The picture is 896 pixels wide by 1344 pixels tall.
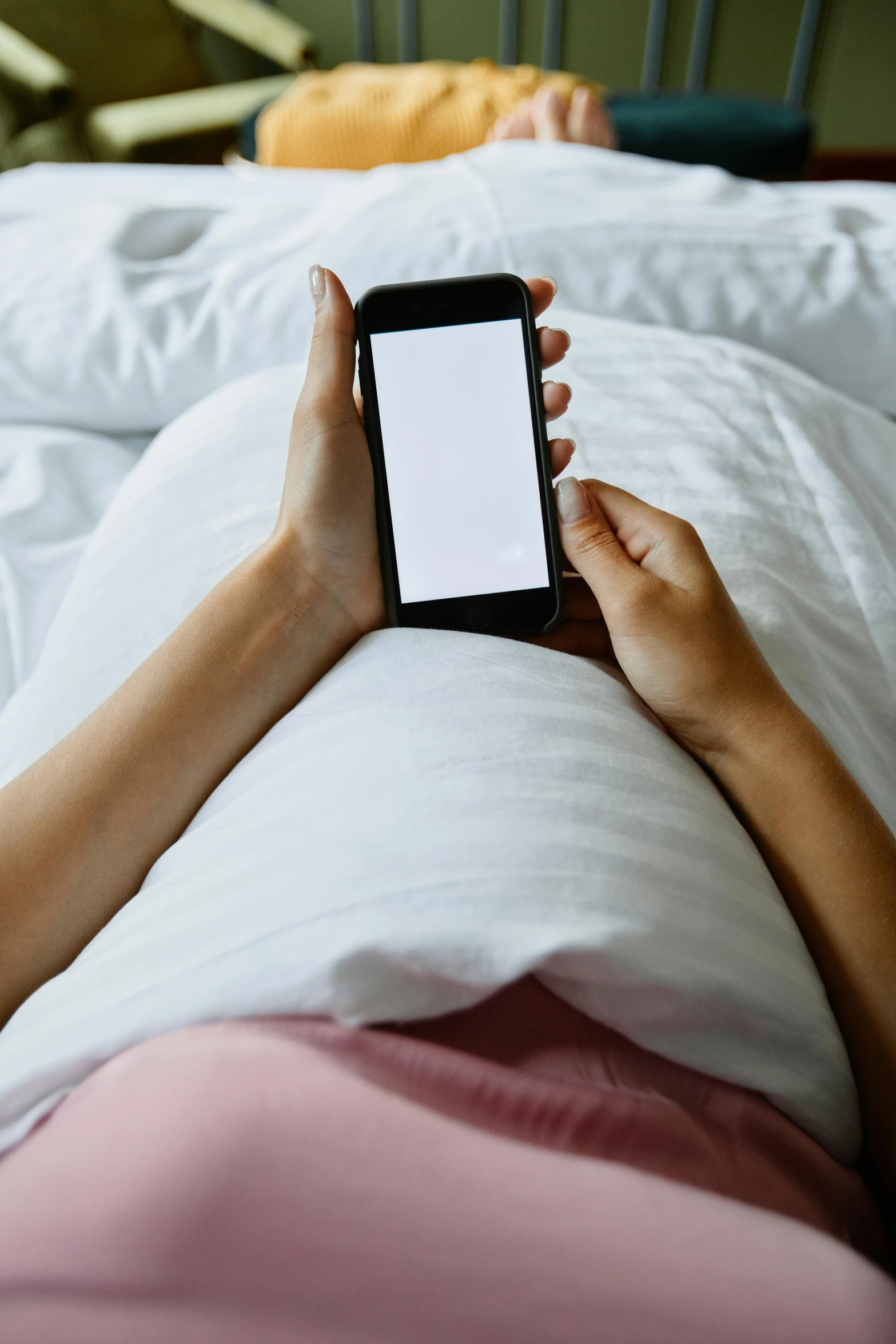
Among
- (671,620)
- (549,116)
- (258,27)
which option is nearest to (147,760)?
(671,620)

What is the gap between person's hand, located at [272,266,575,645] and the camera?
539mm

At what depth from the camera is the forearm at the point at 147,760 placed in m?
0.45

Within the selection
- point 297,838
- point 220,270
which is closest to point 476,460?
point 297,838

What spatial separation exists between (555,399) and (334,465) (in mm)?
136

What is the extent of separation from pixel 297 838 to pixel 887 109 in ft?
11.1

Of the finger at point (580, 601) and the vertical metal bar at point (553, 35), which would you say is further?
the vertical metal bar at point (553, 35)

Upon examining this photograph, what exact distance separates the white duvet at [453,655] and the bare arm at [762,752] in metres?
0.03

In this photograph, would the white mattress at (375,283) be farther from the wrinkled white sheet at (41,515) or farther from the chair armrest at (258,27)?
the chair armrest at (258,27)

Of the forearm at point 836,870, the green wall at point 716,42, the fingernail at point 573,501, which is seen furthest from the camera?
the green wall at point 716,42

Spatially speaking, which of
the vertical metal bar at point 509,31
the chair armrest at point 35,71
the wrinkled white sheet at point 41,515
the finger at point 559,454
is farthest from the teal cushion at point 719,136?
the chair armrest at point 35,71

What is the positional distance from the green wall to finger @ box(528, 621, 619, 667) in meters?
2.76

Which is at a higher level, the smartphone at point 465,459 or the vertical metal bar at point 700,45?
the vertical metal bar at point 700,45

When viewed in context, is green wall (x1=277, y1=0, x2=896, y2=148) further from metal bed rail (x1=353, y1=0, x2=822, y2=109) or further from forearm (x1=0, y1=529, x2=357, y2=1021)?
forearm (x1=0, y1=529, x2=357, y2=1021)

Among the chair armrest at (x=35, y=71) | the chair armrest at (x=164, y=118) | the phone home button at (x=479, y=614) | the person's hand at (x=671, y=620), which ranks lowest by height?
the phone home button at (x=479, y=614)
